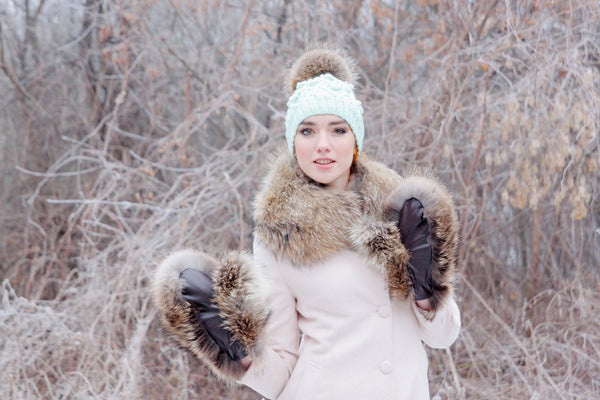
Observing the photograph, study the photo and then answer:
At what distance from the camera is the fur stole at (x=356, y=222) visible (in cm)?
175

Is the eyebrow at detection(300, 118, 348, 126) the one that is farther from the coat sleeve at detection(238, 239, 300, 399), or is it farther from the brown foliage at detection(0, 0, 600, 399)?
the brown foliage at detection(0, 0, 600, 399)

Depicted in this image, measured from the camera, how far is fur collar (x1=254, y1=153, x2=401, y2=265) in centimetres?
179

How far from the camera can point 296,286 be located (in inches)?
71.6

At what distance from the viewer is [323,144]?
6.00 ft

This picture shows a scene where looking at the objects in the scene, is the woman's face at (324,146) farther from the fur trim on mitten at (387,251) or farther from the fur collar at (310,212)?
the fur trim on mitten at (387,251)

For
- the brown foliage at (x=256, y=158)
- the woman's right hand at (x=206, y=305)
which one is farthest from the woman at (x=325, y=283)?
the brown foliage at (x=256, y=158)

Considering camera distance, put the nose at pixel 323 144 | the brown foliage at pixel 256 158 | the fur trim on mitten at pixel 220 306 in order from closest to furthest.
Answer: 1. the fur trim on mitten at pixel 220 306
2. the nose at pixel 323 144
3. the brown foliage at pixel 256 158

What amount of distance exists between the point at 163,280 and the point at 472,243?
9.14 feet

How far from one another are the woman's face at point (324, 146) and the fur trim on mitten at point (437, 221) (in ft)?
0.64

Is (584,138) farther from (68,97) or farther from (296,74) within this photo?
(68,97)

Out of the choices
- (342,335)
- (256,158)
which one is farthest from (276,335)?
(256,158)

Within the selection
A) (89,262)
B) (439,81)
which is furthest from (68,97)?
(439,81)

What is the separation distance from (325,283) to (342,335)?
162 millimetres

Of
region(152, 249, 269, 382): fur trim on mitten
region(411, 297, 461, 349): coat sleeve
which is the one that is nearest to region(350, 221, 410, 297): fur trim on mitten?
region(411, 297, 461, 349): coat sleeve
